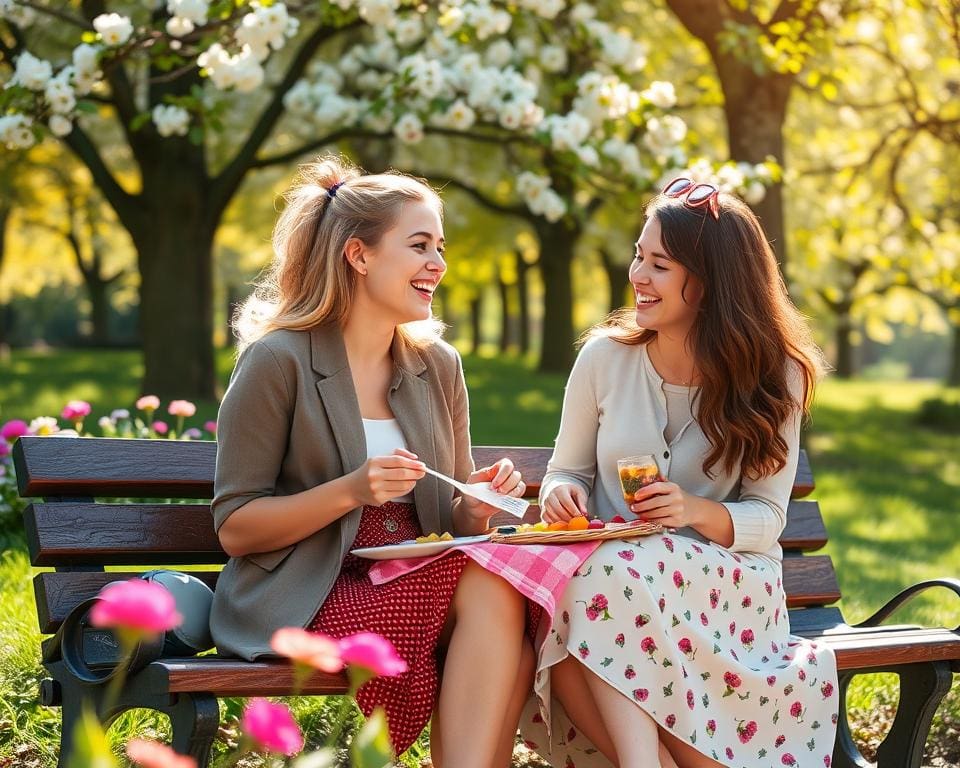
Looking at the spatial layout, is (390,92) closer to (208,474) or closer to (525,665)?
(208,474)

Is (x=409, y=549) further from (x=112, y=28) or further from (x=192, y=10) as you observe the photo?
(x=112, y=28)

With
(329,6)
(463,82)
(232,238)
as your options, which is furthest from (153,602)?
(232,238)

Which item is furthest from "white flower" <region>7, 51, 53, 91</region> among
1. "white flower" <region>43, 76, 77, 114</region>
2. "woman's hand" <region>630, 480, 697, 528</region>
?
"woman's hand" <region>630, 480, 697, 528</region>

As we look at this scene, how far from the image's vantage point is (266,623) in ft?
10.4

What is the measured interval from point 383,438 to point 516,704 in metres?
0.78

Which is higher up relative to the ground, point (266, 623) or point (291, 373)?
point (291, 373)

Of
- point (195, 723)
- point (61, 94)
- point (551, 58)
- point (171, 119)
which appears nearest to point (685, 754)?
point (195, 723)

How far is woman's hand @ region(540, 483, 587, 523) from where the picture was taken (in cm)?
362

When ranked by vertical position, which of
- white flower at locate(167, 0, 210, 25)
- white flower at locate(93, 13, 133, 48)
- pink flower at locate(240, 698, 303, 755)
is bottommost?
pink flower at locate(240, 698, 303, 755)

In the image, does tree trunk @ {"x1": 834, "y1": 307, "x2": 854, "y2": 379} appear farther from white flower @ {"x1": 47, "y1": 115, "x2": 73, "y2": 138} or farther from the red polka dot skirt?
the red polka dot skirt

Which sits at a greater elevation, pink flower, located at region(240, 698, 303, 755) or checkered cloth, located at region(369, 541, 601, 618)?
pink flower, located at region(240, 698, 303, 755)

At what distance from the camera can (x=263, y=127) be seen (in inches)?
418

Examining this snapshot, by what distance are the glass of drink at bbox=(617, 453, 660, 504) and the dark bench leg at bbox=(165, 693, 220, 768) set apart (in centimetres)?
116

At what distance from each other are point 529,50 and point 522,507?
745 centimetres
